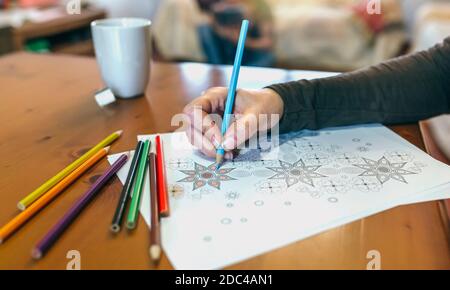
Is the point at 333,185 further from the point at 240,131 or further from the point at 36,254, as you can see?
the point at 36,254

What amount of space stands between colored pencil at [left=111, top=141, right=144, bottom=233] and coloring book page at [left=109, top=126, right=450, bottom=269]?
0.05 feet

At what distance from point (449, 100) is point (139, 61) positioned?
506mm

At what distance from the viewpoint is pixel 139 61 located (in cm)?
73

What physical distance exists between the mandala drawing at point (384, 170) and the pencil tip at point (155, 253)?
0.26 meters

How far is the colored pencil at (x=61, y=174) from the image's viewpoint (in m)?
0.44

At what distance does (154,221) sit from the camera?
0.40 metres

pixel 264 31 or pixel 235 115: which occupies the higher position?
pixel 235 115

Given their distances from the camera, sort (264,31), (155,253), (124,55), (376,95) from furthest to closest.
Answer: (264,31) → (124,55) → (376,95) → (155,253)

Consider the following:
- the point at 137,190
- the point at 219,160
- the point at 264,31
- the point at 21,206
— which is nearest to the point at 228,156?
the point at 219,160

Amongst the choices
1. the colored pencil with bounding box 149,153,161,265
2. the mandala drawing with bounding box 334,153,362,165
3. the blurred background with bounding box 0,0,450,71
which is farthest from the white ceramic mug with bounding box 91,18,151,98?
the blurred background with bounding box 0,0,450,71

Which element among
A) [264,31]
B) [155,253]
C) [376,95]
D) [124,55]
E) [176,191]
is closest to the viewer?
[155,253]

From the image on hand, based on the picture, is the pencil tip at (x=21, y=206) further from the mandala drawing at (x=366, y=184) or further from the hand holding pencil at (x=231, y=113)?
the mandala drawing at (x=366, y=184)

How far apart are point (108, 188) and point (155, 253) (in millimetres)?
134
